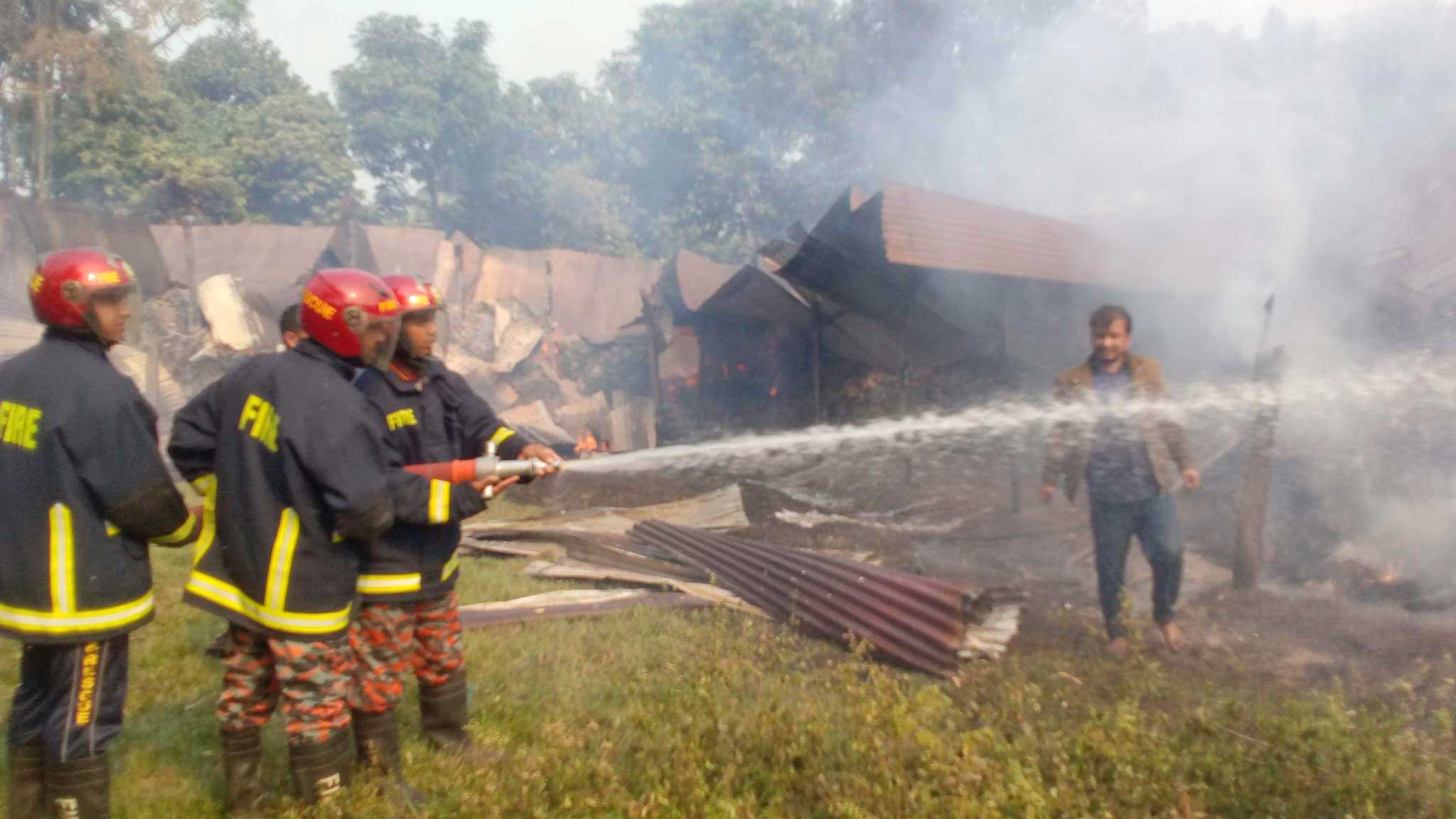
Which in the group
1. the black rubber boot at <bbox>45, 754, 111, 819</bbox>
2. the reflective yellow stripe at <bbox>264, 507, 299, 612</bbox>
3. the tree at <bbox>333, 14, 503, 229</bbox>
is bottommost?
the black rubber boot at <bbox>45, 754, 111, 819</bbox>

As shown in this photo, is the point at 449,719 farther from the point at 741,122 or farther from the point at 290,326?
the point at 741,122

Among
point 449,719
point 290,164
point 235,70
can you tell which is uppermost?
point 235,70

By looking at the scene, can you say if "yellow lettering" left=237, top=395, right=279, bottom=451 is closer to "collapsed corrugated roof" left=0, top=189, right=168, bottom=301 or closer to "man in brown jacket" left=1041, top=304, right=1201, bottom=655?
"man in brown jacket" left=1041, top=304, right=1201, bottom=655

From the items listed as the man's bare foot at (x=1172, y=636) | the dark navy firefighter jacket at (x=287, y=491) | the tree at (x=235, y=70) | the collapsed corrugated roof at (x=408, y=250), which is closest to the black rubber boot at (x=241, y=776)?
the dark navy firefighter jacket at (x=287, y=491)

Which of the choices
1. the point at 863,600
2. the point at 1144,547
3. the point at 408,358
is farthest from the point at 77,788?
the point at 1144,547

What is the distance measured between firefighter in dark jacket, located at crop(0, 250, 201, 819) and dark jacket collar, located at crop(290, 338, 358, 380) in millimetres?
497

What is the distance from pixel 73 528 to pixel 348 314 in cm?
101

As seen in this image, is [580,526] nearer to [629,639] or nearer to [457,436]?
[629,639]

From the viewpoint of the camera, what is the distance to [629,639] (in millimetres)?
5137

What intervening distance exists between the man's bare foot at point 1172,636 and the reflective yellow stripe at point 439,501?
13.7 feet

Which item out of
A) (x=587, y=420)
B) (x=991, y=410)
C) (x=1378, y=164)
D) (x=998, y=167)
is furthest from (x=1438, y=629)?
(x=998, y=167)

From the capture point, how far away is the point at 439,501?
311 cm

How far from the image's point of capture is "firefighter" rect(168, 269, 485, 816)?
2.85m

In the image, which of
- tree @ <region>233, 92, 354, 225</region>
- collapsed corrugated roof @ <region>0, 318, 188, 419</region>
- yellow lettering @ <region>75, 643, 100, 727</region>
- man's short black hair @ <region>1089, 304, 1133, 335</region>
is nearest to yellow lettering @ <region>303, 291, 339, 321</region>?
yellow lettering @ <region>75, 643, 100, 727</region>
